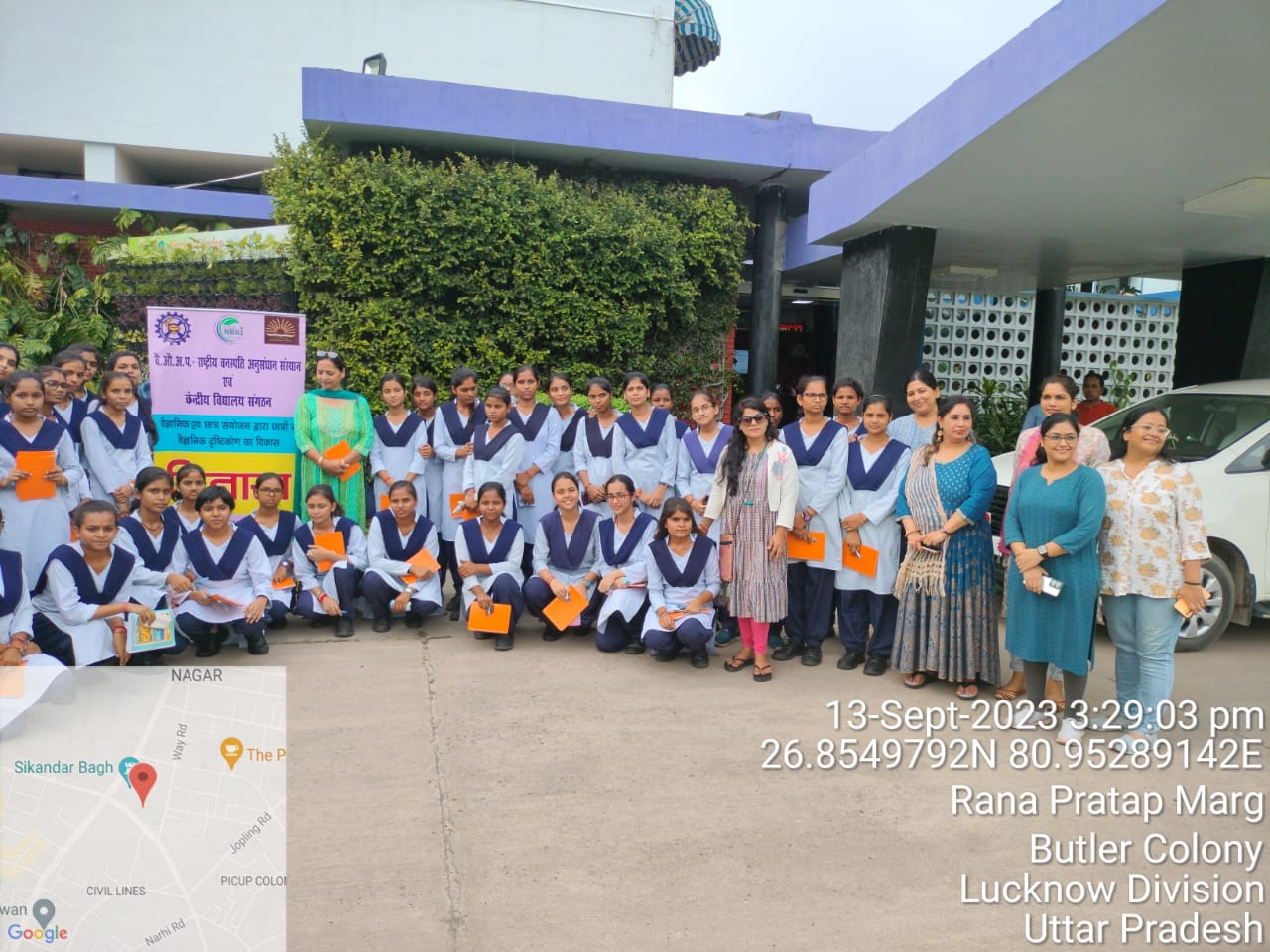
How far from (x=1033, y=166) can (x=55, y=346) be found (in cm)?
1250

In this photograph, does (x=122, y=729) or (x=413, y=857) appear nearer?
(x=122, y=729)

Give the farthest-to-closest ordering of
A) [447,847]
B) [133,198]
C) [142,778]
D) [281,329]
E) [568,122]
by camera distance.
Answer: [133,198]
[568,122]
[281,329]
[447,847]
[142,778]

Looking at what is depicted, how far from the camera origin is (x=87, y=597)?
4.71 meters

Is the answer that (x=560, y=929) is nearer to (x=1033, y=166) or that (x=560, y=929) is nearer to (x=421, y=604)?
(x=421, y=604)

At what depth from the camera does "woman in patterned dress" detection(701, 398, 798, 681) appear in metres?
5.14

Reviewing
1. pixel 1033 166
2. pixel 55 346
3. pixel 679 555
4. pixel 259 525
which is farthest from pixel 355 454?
pixel 55 346

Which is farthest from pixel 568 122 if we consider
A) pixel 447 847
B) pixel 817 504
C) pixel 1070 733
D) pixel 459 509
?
pixel 447 847

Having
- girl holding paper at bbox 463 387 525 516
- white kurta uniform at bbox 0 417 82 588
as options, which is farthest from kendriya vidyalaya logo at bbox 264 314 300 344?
white kurta uniform at bbox 0 417 82 588

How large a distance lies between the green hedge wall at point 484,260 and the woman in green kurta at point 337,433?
2521 millimetres

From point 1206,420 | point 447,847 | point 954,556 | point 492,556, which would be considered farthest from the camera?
point 1206,420

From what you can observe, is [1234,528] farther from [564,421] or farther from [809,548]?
[564,421]

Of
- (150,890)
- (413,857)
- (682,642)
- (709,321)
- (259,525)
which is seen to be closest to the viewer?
(150,890)

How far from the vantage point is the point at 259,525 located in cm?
580
